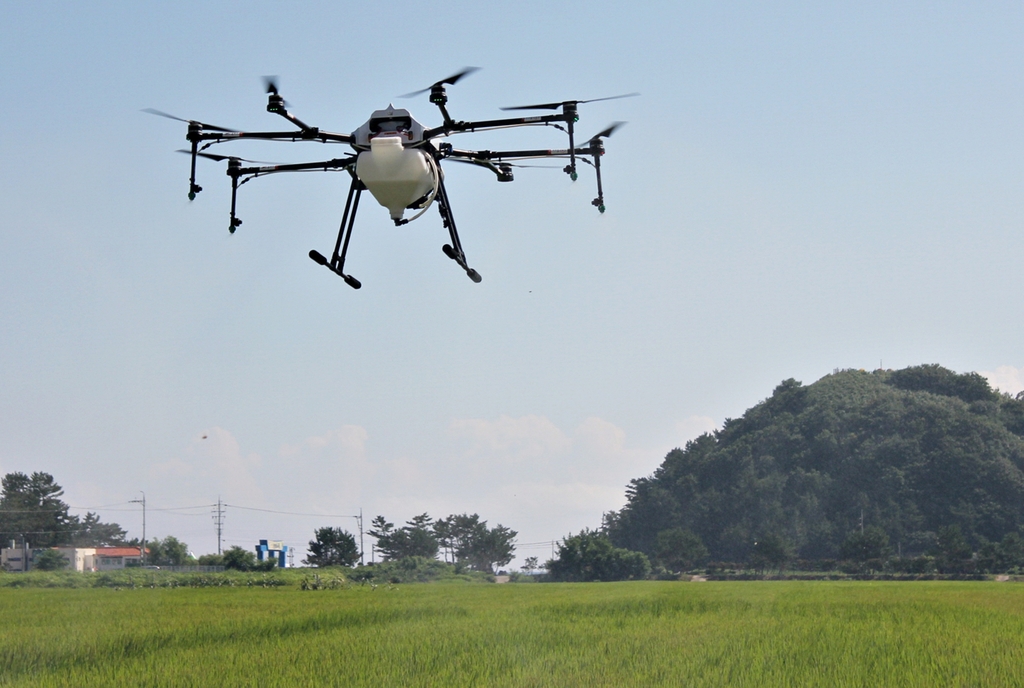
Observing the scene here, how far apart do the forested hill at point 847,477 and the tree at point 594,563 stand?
79.9 ft


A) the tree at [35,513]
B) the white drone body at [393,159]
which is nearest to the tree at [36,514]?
the tree at [35,513]

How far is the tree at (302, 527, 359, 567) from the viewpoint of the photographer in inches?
2933

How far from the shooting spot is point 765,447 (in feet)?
397

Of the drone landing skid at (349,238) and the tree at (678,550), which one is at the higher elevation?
the drone landing skid at (349,238)

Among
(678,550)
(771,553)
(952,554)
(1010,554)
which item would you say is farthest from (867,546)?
(678,550)

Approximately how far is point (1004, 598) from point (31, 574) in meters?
49.1

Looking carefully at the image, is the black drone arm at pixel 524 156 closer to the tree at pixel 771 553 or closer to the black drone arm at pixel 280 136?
the black drone arm at pixel 280 136

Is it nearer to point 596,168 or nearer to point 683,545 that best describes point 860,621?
point 596,168

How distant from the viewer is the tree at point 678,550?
9000 centimetres

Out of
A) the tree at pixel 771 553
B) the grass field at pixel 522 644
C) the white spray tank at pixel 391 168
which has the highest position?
the white spray tank at pixel 391 168

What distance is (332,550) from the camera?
74875 mm

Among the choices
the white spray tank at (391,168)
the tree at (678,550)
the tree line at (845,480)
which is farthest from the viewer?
the tree line at (845,480)

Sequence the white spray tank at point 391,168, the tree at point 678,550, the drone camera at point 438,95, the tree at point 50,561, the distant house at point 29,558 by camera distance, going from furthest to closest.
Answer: the tree at point 678,550
the distant house at point 29,558
the tree at point 50,561
the white spray tank at point 391,168
the drone camera at point 438,95

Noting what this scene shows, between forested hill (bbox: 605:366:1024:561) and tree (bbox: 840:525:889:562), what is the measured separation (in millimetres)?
18799
